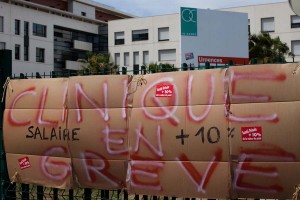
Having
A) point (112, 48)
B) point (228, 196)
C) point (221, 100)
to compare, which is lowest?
point (228, 196)

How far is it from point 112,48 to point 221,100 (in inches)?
2047

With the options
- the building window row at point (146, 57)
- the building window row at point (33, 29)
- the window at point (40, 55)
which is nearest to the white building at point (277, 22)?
the building window row at point (146, 57)

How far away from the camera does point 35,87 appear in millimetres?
4926

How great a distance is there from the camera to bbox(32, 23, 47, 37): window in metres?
48.2

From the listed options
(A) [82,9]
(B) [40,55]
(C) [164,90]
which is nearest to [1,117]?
(C) [164,90]

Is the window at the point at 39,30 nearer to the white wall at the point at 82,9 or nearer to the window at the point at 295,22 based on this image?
the white wall at the point at 82,9

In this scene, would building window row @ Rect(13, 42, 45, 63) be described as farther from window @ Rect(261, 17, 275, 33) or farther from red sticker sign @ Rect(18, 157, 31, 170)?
red sticker sign @ Rect(18, 157, 31, 170)

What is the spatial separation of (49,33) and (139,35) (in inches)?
399

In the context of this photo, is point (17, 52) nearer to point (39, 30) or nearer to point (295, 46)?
point (39, 30)

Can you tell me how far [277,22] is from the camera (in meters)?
48.0

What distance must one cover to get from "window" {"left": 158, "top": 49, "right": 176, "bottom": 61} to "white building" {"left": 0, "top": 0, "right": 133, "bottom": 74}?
8561 mm

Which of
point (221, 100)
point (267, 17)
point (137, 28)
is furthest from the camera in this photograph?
point (137, 28)

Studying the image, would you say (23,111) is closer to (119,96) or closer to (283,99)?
(119,96)

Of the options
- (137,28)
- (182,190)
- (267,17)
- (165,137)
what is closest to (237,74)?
(165,137)
